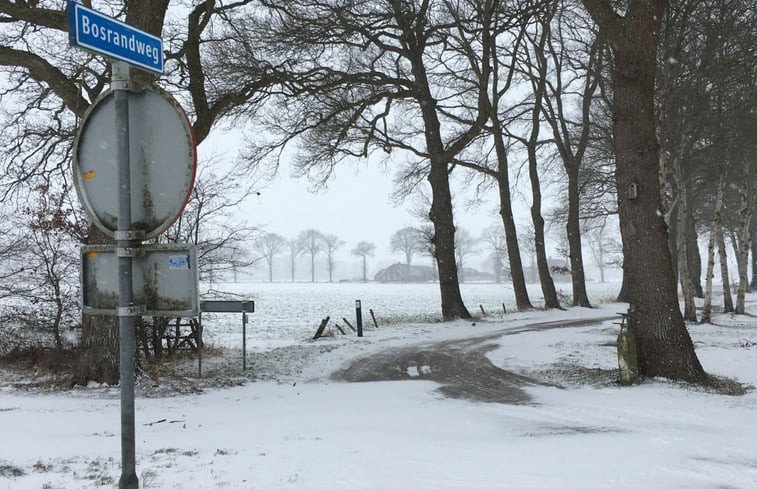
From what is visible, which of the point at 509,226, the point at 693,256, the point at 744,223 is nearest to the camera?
the point at 744,223

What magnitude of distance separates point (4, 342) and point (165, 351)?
10.1ft

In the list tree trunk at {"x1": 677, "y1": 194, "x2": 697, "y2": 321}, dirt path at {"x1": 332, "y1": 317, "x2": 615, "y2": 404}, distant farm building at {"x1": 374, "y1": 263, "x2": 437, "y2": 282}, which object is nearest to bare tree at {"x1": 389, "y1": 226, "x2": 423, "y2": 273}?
distant farm building at {"x1": 374, "y1": 263, "x2": 437, "y2": 282}

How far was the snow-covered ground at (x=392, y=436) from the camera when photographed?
4172 mm

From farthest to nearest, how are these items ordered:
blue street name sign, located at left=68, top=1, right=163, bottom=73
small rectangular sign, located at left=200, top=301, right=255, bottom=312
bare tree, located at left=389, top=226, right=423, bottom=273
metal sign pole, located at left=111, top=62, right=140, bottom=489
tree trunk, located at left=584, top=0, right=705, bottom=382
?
bare tree, located at left=389, top=226, right=423, bottom=273 → small rectangular sign, located at left=200, top=301, right=255, bottom=312 → tree trunk, located at left=584, top=0, right=705, bottom=382 → metal sign pole, located at left=111, top=62, right=140, bottom=489 → blue street name sign, located at left=68, top=1, right=163, bottom=73

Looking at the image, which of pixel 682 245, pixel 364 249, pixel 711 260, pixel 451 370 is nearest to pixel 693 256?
pixel 711 260

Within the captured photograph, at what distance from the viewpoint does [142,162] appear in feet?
9.23

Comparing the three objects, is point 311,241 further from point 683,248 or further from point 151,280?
point 151,280

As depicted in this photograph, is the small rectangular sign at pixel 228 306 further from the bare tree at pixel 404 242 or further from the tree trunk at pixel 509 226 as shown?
the bare tree at pixel 404 242

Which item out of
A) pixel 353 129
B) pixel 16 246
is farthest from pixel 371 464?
pixel 353 129

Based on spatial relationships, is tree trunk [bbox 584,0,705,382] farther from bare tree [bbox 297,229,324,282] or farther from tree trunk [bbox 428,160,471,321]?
bare tree [bbox 297,229,324,282]

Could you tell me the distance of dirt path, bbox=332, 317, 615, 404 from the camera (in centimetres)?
789

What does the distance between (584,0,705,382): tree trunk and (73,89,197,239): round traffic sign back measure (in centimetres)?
734

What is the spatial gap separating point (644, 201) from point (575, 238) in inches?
692

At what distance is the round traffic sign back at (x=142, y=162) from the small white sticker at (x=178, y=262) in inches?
5.8
